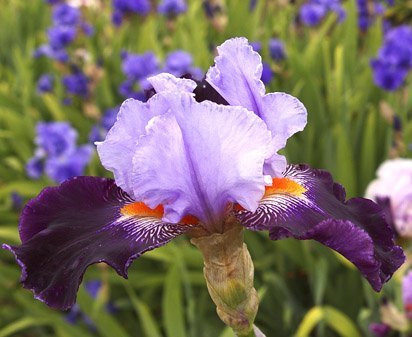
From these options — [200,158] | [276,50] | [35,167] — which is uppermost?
[200,158]

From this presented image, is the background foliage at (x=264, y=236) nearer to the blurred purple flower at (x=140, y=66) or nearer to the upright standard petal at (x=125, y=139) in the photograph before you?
the blurred purple flower at (x=140, y=66)

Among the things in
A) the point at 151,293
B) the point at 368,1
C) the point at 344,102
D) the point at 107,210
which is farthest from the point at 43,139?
the point at 368,1


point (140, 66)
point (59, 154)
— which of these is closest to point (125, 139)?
point (59, 154)

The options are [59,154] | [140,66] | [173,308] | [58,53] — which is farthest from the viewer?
[58,53]

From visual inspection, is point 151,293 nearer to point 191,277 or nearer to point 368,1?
point 191,277

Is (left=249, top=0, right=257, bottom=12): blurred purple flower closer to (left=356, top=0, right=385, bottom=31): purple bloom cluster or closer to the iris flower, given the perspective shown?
(left=356, top=0, right=385, bottom=31): purple bloom cluster

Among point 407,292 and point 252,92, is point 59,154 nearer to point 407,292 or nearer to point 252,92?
point 407,292

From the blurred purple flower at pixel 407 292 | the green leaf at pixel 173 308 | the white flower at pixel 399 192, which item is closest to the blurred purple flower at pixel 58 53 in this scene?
the green leaf at pixel 173 308

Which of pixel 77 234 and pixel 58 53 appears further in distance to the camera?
pixel 58 53
